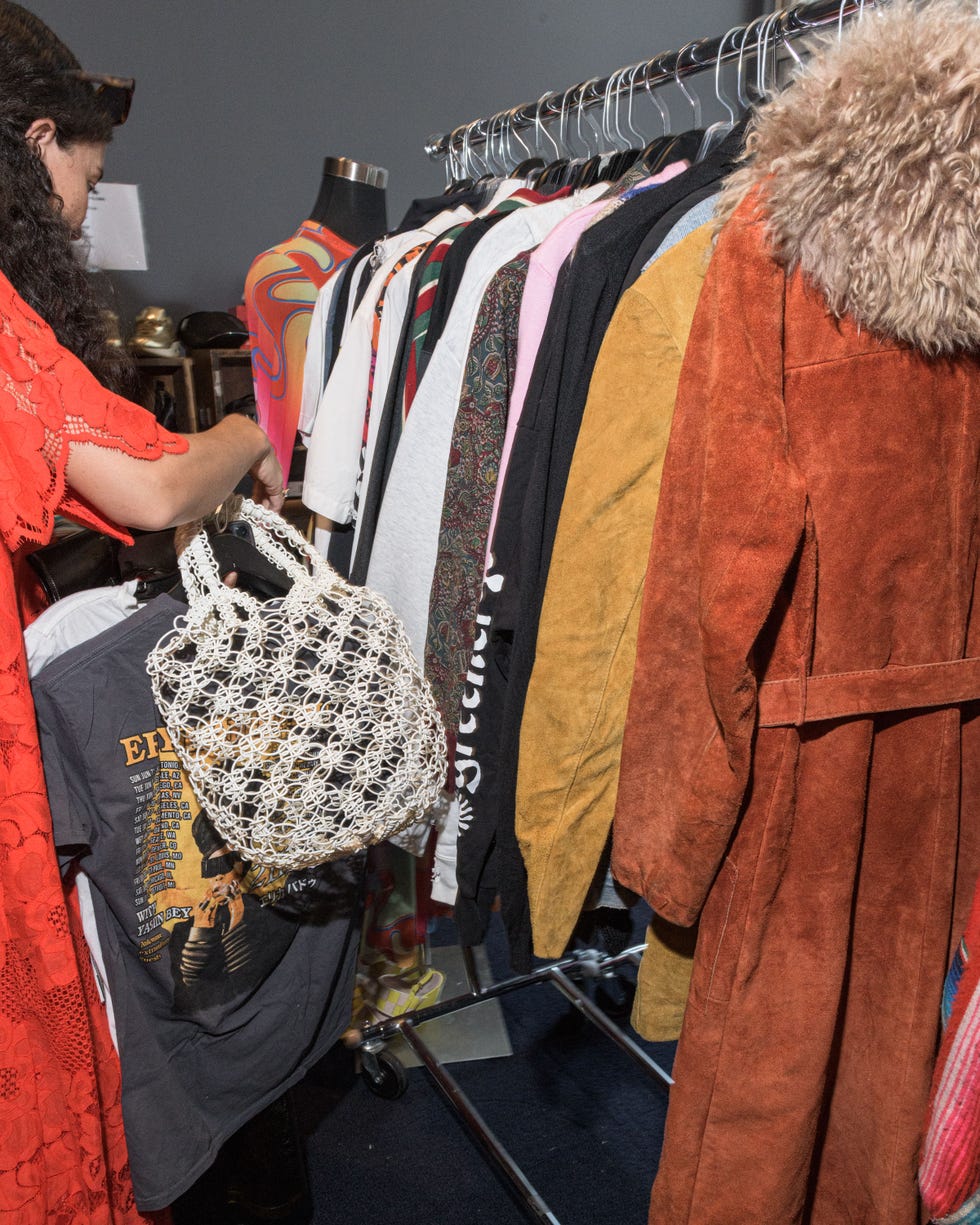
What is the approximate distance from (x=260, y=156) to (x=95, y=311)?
1.67m

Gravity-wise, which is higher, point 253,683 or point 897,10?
point 897,10

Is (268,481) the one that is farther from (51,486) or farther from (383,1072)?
(383,1072)

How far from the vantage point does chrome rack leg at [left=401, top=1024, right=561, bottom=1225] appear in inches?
51.7

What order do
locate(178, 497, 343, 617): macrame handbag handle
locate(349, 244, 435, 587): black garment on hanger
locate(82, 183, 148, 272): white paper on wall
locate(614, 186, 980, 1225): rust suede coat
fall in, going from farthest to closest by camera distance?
locate(82, 183, 148, 272): white paper on wall
locate(349, 244, 435, 587): black garment on hanger
locate(178, 497, 343, 617): macrame handbag handle
locate(614, 186, 980, 1225): rust suede coat

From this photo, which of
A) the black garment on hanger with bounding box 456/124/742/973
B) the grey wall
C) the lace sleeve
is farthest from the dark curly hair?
the grey wall

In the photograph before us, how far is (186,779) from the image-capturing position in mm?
958

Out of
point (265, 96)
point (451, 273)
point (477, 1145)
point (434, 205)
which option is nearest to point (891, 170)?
point (451, 273)

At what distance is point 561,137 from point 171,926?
1.44 metres

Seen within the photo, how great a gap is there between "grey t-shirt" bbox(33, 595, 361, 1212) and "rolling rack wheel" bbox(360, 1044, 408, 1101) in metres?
0.56

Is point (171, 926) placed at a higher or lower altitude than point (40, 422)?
lower

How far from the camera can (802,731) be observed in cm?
86

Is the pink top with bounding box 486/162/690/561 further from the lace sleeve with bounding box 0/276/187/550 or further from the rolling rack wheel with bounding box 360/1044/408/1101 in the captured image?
the rolling rack wheel with bounding box 360/1044/408/1101

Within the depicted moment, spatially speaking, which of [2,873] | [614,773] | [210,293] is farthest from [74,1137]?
[210,293]

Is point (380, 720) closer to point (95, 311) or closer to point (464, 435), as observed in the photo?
point (464, 435)
